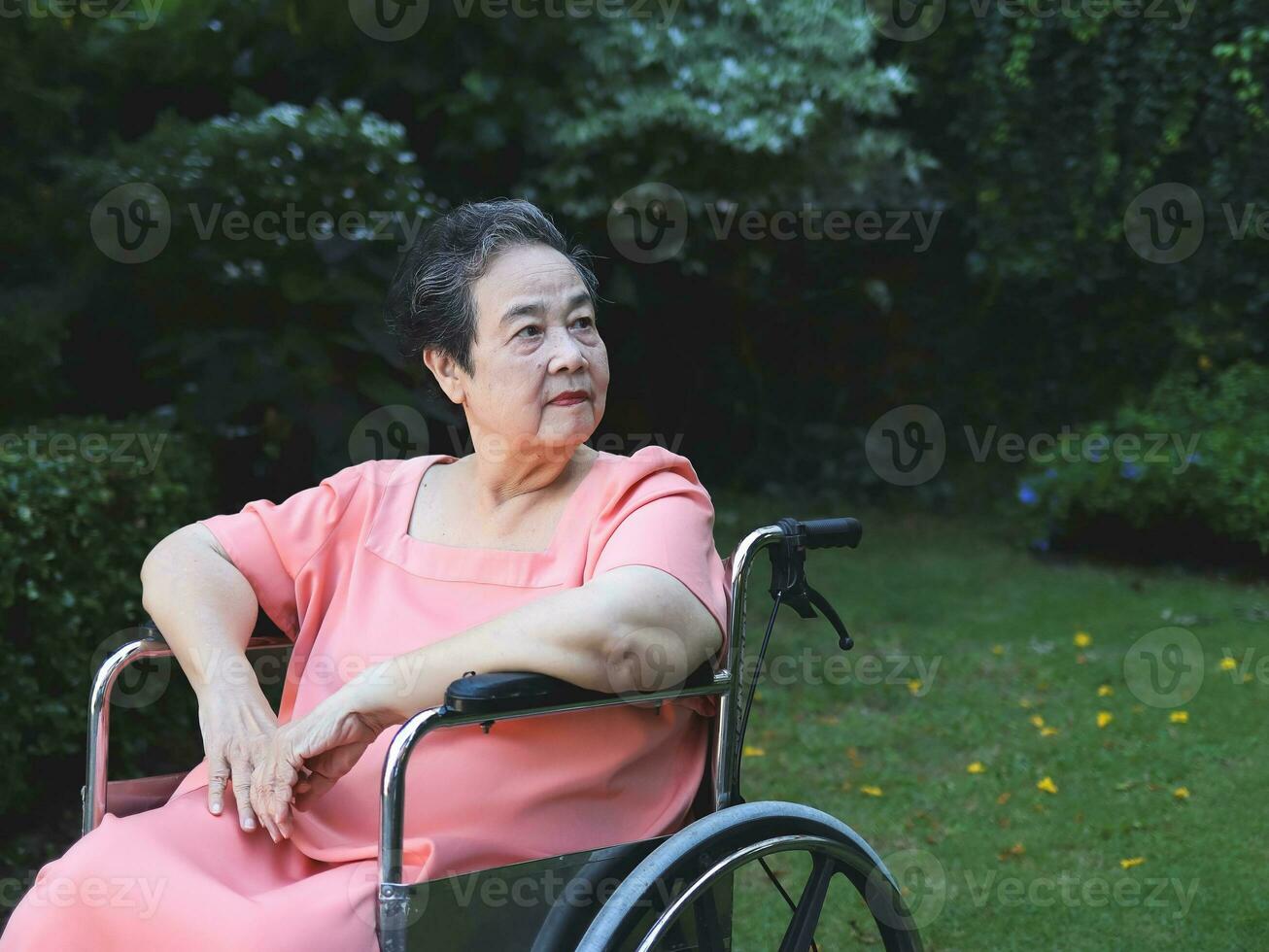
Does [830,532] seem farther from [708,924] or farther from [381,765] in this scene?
[381,765]

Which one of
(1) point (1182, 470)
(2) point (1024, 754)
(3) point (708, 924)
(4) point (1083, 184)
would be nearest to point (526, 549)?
(3) point (708, 924)

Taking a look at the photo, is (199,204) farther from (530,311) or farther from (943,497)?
(943,497)

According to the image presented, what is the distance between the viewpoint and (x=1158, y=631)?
5.04 m

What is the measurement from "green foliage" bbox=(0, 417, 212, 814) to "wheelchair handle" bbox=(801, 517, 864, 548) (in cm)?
178

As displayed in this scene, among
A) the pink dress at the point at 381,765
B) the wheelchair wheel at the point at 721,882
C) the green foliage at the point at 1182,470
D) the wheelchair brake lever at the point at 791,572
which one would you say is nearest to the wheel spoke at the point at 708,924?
the wheelchair wheel at the point at 721,882

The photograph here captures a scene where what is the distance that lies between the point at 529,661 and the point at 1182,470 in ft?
16.7

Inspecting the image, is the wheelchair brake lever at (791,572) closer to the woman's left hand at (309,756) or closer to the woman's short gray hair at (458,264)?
the woman's short gray hair at (458,264)

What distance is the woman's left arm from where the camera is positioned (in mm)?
1632

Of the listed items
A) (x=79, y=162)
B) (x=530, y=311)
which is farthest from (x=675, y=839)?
(x=79, y=162)

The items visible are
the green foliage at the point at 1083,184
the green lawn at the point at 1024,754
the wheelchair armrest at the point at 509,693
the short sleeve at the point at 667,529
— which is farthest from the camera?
the green foliage at the point at 1083,184

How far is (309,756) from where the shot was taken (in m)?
1.68

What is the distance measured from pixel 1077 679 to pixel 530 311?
3.19 m

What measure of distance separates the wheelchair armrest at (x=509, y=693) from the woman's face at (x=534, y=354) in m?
0.42

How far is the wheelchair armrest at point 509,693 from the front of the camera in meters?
1.51
